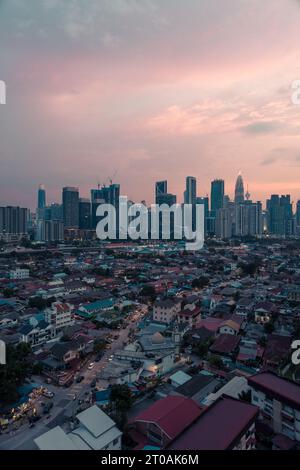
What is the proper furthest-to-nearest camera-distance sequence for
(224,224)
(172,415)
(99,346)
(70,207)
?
(70,207) → (224,224) → (99,346) → (172,415)

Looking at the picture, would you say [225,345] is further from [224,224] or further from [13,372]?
[224,224]

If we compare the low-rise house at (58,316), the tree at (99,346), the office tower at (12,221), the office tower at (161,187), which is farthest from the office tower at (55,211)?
the tree at (99,346)

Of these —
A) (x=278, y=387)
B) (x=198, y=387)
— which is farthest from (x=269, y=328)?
(x=278, y=387)

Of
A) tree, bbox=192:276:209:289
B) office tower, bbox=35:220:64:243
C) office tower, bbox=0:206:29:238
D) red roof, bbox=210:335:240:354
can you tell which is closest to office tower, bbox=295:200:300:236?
office tower, bbox=35:220:64:243

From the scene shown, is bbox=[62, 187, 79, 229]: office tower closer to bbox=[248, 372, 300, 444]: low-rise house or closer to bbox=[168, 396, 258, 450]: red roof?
bbox=[248, 372, 300, 444]: low-rise house

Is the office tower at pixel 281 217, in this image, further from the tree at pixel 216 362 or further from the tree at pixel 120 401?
the tree at pixel 120 401

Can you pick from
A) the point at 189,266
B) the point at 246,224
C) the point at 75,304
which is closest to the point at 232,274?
the point at 189,266
